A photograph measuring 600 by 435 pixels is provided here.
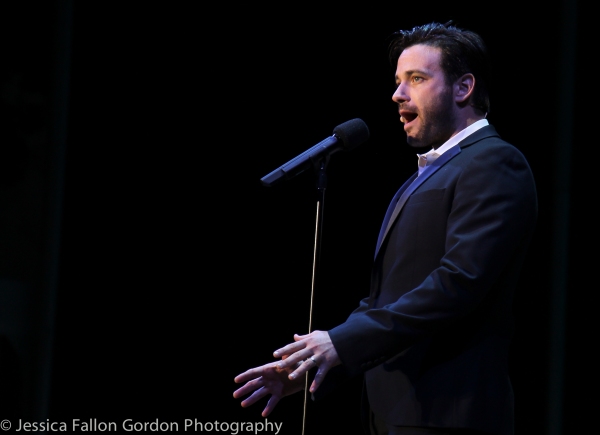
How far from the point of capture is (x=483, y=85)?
1890 millimetres

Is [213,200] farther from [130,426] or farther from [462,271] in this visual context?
[462,271]

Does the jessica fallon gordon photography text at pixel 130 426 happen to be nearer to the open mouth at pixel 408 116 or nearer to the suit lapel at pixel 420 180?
the suit lapel at pixel 420 180

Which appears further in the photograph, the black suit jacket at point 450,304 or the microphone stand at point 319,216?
the microphone stand at point 319,216

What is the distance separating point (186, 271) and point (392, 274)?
155cm

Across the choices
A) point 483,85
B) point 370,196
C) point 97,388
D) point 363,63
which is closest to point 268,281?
point 370,196

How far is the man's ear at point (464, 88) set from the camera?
72.2 inches

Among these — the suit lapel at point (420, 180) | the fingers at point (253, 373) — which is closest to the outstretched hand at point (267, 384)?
the fingers at point (253, 373)

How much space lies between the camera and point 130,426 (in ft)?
9.47

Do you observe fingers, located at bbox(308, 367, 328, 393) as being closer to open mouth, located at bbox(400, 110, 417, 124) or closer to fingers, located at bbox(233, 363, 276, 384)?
fingers, located at bbox(233, 363, 276, 384)

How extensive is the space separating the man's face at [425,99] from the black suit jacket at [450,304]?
7.5 inches

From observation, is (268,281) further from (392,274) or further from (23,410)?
(392,274)

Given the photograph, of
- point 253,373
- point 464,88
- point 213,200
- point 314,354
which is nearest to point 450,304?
point 314,354

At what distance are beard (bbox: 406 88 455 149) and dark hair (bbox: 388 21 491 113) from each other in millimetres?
73

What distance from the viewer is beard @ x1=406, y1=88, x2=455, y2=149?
180 cm
